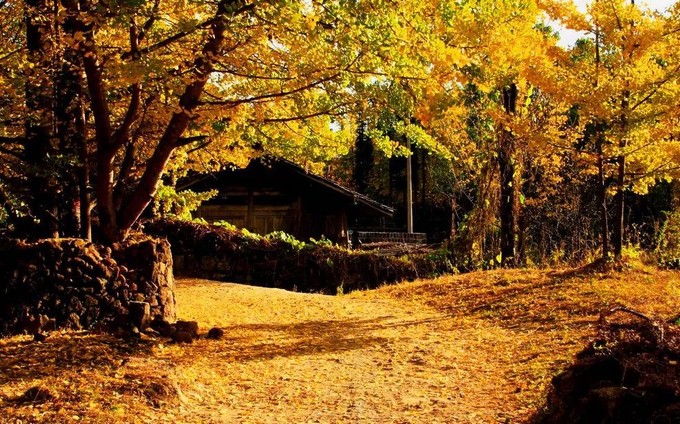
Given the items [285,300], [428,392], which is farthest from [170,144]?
[285,300]

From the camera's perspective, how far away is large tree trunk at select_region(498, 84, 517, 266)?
47.3 feet

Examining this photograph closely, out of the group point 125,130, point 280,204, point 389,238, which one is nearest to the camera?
point 125,130

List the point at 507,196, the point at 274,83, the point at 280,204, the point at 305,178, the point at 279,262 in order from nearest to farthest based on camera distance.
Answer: the point at 274,83 → the point at 507,196 → the point at 279,262 → the point at 305,178 → the point at 280,204

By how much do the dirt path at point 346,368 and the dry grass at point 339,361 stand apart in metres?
0.02

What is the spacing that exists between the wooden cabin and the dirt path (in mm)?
12263

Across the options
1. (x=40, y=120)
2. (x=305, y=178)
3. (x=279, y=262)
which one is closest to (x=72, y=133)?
(x=40, y=120)

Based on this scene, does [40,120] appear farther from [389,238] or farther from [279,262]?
[389,238]

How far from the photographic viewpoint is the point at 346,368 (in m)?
6.62

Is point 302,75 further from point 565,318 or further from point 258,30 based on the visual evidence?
point 565,318

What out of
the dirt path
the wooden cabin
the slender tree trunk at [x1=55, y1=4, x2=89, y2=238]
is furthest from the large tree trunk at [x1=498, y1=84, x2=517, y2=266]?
the slender tree trunk at [x1=55, y1=4, x2=89, y2=238]

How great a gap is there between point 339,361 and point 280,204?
53.6ft

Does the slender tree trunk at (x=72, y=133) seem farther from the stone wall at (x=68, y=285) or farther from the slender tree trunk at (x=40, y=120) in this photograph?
the stone wall at (x=68, y=285)

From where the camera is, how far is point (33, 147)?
25.0 feet

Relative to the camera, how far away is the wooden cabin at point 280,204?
22.6 meters
